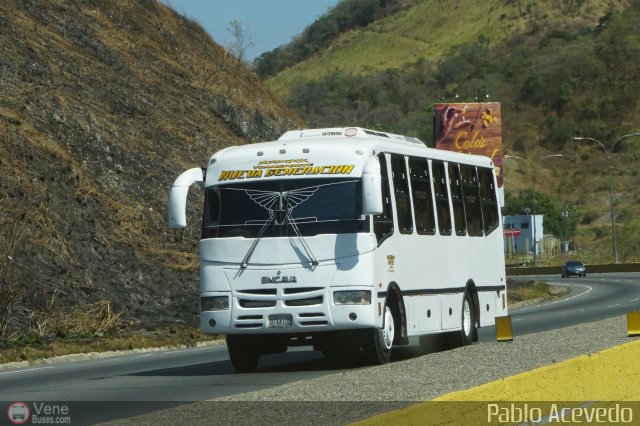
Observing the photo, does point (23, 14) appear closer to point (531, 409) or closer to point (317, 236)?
point (317, 236)

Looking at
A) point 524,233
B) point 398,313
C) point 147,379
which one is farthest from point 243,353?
point 524,233

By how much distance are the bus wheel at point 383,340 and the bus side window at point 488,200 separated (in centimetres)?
553

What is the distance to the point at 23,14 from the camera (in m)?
50.5

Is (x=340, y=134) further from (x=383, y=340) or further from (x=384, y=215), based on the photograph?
(x=383, y=340)

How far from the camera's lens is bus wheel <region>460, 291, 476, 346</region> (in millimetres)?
24344

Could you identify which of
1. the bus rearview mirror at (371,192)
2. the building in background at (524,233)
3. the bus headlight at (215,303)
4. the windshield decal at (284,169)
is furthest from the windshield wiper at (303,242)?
the building in background at (524,233)

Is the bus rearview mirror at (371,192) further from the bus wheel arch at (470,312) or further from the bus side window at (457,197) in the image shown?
the bus wheel arch at (470,312)

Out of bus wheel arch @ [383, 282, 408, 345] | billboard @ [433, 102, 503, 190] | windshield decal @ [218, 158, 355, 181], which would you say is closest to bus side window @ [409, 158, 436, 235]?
bus wheel arch @ [383, 282, 408, 345]

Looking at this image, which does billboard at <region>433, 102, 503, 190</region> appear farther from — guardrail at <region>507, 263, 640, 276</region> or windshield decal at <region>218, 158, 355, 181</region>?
windshield decal at <region>218, 158, 355, 181</region>

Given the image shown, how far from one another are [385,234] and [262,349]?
2.74 m

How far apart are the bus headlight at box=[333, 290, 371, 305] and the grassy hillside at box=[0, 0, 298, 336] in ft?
41.6

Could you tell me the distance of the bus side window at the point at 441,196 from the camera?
23.4 metres

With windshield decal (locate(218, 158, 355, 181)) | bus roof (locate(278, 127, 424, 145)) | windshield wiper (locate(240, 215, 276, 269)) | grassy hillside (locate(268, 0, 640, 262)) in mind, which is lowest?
windshield wiper (locate(240, 215, 276, 269))

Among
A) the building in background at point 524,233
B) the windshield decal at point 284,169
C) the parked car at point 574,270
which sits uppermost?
the building in background at point 524,233
